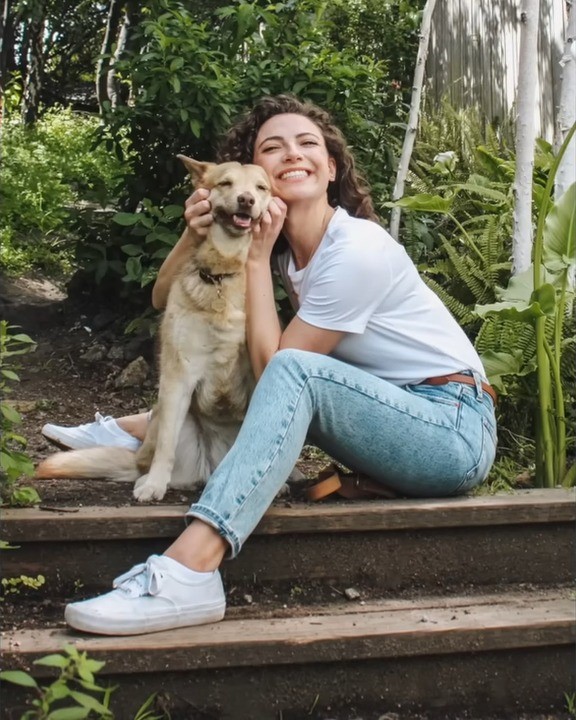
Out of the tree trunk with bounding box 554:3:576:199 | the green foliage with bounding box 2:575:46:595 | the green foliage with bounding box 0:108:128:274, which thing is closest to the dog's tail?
the green foliage with bounding box 2:575:46:595

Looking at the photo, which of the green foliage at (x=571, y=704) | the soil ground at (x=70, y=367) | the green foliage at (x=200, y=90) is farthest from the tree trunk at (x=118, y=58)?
the green foliage at (x=571, y=704)

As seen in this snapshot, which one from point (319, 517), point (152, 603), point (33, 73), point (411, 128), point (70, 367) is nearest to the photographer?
point (152, 603)

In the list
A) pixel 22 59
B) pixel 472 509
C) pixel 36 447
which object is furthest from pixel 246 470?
pixel 22 59

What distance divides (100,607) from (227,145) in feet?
5.96

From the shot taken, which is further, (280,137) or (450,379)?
(280,137)

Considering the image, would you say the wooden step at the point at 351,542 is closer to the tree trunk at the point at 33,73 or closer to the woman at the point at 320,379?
the woman at the point at 320,379

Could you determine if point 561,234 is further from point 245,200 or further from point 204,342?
point 204,342

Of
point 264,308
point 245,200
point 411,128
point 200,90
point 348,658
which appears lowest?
point 348,658

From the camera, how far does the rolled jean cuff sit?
7.83ft

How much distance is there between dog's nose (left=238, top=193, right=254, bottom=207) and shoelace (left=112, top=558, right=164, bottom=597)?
1214 millimetres

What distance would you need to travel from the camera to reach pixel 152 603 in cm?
229

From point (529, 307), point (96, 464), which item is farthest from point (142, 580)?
point (529, 307)

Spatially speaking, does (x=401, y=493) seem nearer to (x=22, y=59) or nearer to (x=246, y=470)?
(x=246, y=470)

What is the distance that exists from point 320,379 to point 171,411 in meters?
0.73
